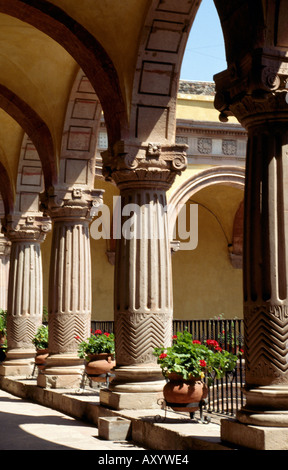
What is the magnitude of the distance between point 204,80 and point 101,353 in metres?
9.77

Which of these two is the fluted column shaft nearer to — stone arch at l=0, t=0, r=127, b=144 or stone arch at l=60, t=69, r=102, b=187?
stone arch at l=0, t=0, r=127, b=144

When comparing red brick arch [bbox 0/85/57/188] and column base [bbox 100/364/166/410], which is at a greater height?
red brick arch [bbox 0/85/57/188]

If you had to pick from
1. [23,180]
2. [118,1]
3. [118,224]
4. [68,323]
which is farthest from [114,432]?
[23,180]

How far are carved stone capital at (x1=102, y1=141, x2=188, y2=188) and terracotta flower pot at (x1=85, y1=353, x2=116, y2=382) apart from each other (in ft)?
8.22

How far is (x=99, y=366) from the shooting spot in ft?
27.8

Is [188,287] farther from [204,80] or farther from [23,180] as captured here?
[23,180]

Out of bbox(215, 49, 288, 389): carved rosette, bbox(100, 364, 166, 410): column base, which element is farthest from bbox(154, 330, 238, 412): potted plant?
bbox(215, 49, 288, 389): carved rosette

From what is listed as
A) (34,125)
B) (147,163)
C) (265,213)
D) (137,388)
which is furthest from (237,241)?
(265,213)

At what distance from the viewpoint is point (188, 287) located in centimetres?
2073

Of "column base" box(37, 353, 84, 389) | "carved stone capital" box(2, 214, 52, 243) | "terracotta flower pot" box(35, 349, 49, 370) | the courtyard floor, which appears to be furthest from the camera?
"carved stone capital" box(2, 214, 52, 243)

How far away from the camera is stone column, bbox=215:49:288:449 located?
4.27 meters

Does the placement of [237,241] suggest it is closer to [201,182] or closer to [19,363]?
[201,182]

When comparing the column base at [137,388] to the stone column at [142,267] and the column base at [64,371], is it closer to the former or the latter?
the stone column at [142,267]

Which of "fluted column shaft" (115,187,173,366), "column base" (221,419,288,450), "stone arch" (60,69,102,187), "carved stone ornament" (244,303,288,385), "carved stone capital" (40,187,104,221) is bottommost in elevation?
"column base" (221,419,288,450)
